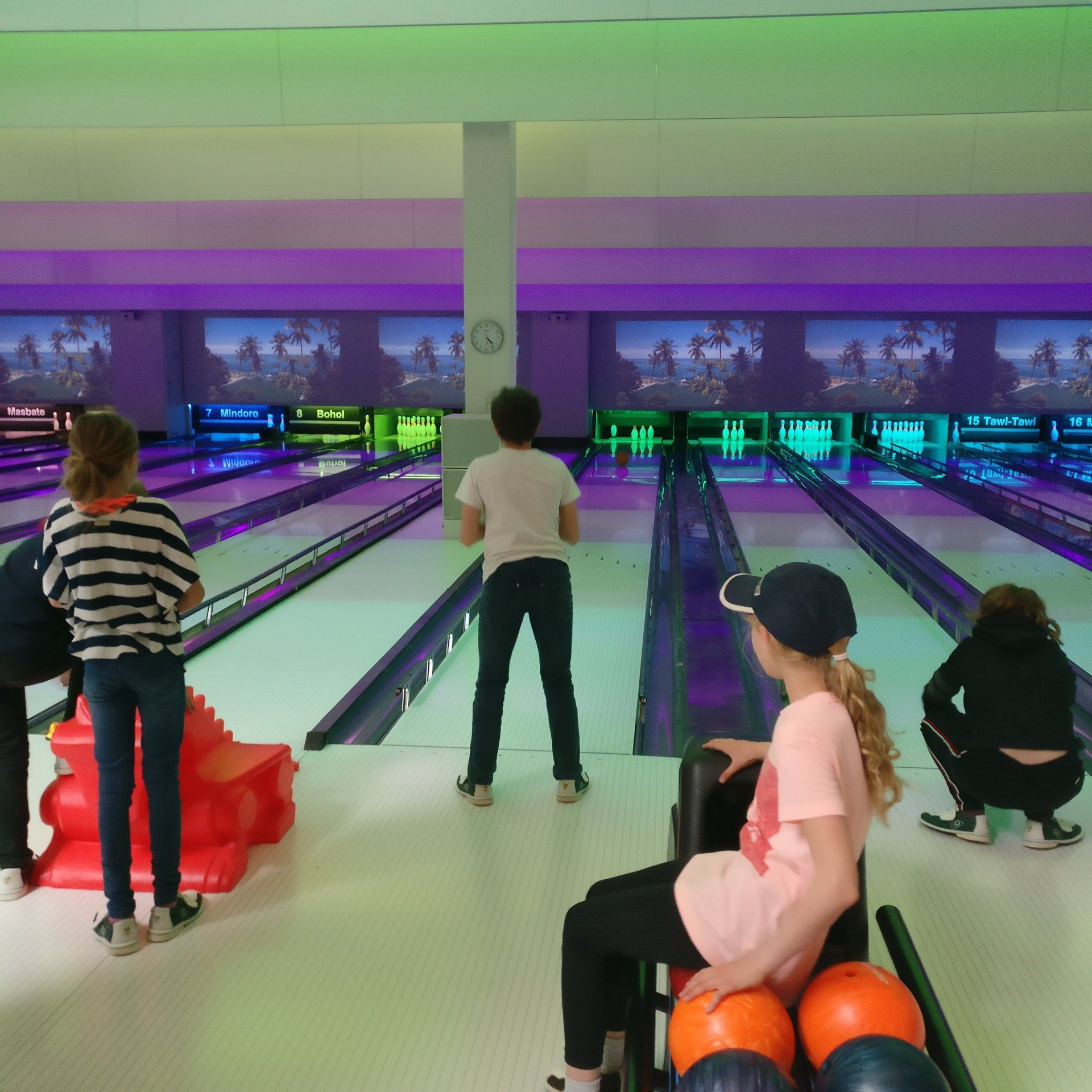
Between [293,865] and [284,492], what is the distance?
7.44 m

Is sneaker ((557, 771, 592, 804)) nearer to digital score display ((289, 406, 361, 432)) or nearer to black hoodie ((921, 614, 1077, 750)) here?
black hoodie ((921, 614, 1077, 750))

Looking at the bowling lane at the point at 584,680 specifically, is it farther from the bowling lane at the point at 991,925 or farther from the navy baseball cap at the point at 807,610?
the navy baseball cap at the point at 807,610

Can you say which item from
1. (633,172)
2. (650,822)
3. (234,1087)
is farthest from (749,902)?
(633,172)

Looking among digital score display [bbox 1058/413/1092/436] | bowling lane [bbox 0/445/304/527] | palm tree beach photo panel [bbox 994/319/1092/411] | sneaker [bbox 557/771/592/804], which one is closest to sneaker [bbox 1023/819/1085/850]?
sneaker [bbox 557/771/592/804]

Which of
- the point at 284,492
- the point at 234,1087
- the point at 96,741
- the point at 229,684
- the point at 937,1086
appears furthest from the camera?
the point at 284,492

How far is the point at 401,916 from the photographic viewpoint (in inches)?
88.4

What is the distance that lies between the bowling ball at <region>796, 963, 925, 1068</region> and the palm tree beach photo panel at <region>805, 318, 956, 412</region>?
13745mm

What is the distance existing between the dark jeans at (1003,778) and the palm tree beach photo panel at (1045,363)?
12.8 metres

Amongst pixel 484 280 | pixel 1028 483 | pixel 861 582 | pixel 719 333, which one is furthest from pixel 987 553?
pixel 719 333

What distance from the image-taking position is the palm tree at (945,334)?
46.1 feet

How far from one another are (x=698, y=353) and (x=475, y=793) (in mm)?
12383

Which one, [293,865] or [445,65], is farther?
[445,65]

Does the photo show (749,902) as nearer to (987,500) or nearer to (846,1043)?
(846,1043)

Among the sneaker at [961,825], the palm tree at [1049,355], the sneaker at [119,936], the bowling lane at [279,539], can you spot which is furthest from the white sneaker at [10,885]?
the palm tree at [1049,355]
